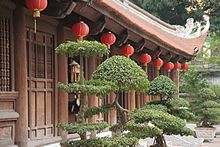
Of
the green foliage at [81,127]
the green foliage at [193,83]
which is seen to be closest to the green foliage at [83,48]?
the green foliage at [81,127]

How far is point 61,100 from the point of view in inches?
276

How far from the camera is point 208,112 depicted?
594 inches

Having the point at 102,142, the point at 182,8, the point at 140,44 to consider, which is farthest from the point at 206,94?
the point at 102,142

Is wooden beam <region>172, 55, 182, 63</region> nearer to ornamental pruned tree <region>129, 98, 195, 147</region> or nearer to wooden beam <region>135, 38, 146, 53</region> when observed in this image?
wooden beam <region>135, 38, 146, 53</region>

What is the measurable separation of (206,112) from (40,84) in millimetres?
9572

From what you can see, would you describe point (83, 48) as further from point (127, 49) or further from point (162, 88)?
point (127, 49)

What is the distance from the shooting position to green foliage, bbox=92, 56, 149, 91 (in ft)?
15.7

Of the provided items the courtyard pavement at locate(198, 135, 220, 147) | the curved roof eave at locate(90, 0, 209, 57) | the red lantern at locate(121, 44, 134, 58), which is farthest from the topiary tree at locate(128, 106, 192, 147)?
the courtyard pavement at locate(198, 135, 220, 147)

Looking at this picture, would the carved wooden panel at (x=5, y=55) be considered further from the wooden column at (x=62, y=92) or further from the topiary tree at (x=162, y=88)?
the topiary tree at (x=162, y=88)

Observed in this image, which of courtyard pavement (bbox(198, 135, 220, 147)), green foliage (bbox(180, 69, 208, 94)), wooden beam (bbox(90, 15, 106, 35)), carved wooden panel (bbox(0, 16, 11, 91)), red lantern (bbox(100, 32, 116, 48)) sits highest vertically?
wooden beam (bbox(90, 15, 106, 35))

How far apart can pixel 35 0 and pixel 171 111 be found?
3.64 m

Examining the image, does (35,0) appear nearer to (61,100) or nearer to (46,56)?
(46,56)

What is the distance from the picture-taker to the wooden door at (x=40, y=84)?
6258mm

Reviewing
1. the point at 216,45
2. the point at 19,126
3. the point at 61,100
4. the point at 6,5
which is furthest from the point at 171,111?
the point at 216,45
